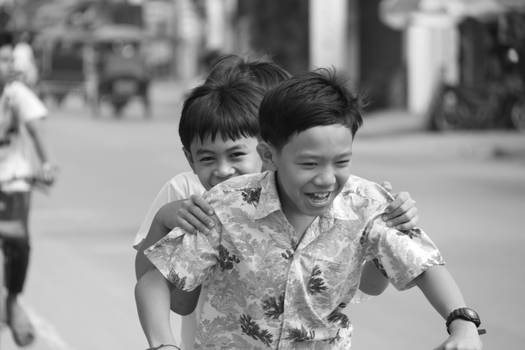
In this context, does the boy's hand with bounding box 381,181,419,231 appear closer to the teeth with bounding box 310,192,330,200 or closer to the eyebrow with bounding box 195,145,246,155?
the teeth with bounding box 310,192,330,200

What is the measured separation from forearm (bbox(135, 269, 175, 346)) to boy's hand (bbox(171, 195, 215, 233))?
0.13m

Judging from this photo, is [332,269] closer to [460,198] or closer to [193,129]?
[193,129]

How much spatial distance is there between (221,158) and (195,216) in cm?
60

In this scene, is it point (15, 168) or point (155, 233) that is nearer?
point (155, 233)

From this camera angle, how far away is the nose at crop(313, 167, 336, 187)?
2.93 metres

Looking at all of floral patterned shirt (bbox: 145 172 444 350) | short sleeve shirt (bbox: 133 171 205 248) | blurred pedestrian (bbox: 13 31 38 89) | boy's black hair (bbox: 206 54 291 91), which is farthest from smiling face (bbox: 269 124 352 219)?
blurred pedestrian (bbox: 13 31 38 89)

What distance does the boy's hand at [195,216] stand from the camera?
310cm

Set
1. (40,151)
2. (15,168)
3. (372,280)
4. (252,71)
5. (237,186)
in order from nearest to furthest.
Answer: (237,186), (372,280), (252,71), (15,168), (40,151)

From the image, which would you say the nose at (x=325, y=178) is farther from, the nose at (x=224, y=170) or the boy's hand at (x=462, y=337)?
the nose at (x=224, y=170)

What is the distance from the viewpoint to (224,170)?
3.65 meters

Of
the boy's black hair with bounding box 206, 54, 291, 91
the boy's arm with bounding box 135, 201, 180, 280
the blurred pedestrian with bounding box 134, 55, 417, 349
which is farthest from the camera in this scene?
the boy's black hair with bounding box 206, 54, 291, 91

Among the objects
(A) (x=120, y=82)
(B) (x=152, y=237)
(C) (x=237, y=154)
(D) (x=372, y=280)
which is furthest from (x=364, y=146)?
(D) (x=372, y=280)

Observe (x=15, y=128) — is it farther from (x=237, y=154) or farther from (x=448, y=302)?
(x=448, y=302)

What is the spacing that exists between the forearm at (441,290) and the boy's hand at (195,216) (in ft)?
1.68
